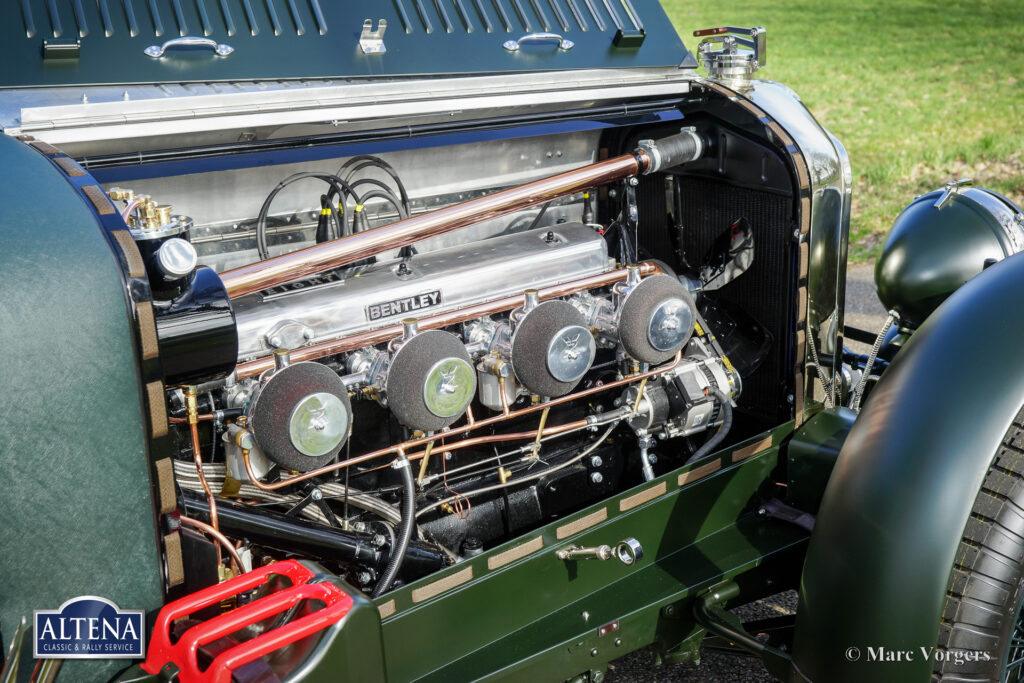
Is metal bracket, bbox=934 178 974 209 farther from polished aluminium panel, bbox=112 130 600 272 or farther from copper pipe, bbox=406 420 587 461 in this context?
copper pipe, bbox=406 420 587 461

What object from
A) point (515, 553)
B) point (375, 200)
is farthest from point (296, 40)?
point (515, 553)

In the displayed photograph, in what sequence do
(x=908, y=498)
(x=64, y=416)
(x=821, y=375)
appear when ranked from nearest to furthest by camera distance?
(x=64, y=416) < (x=908, y=498) < (x=821, y=375)

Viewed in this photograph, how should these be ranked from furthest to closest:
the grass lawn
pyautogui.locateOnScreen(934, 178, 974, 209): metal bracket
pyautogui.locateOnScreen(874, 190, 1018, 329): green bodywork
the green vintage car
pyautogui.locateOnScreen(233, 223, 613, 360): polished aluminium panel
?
the grass lawn, pyautogui.locateOnScreen(934, 178, 974, 209): metal bracket, pyautogui.locateOnScreen(874, 190, 1018, 329): green bodywork, pyautogui.locateOnScreen(233, 223, 613, 360): polished aluminium panel, the green vintage car

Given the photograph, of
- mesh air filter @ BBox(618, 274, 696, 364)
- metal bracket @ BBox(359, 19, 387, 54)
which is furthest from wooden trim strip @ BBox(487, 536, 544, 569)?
metal bracket @ BBox(359, 19, 387, 54)

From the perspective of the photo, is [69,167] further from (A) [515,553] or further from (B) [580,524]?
(B) [580,524]

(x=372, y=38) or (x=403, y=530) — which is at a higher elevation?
(x=372, y=38)

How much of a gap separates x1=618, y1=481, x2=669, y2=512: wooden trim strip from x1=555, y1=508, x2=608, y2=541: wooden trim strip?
0.06 m

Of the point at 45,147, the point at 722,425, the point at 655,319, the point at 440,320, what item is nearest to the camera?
the point at 45,147

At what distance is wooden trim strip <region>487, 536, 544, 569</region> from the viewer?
2.17m

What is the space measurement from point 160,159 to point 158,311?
56cm

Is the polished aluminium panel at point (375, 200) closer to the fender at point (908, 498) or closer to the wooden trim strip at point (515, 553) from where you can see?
the wooden trim strip at point (515, 553)

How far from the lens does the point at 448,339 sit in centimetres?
219

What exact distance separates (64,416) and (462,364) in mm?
881

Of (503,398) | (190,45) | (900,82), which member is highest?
(900,82)
